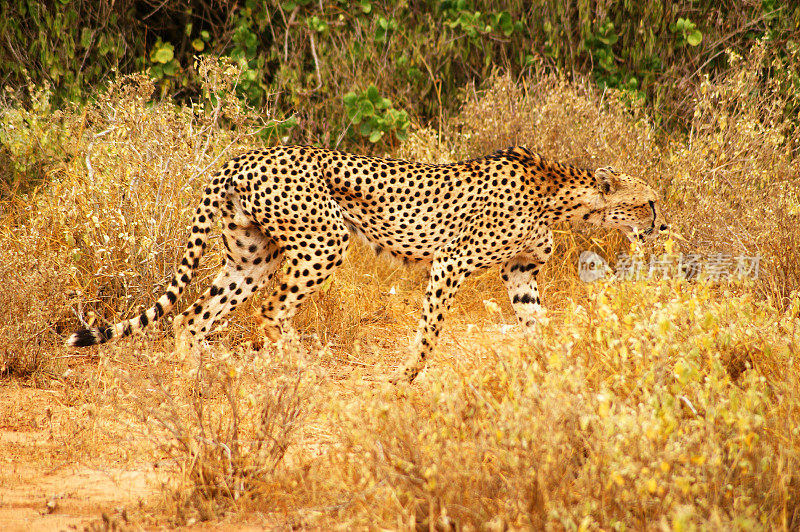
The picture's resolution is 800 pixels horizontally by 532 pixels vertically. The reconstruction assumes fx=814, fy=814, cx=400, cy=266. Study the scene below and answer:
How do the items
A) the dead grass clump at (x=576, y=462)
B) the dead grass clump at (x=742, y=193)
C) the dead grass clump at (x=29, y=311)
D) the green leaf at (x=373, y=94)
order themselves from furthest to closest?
the green leaf at (x=373, y=94) < the dead grass clump at (x=742, y=193) < the dead grass clump at (x=29, y=311) < the dead grass clump at (x=576, y=462)

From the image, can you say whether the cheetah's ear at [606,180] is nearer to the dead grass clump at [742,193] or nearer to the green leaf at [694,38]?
the dead grass clump at [742,193]

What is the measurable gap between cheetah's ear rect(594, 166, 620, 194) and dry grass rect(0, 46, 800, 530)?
2.18 feet

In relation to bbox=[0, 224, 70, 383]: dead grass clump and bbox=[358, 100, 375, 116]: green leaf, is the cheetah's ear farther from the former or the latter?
bbox=[0, 224, 70, 383]: dead grass clump

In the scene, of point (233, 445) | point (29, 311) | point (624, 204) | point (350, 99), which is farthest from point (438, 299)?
point (350, 99)

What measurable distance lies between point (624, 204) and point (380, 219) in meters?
1.39

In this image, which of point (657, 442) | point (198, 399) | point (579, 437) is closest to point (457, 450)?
point (579, 437)

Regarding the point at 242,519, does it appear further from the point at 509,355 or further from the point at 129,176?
the point at 129,176

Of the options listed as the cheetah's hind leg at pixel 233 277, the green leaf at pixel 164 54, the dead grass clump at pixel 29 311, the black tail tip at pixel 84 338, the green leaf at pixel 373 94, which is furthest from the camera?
the green leaf at pixel 164 54

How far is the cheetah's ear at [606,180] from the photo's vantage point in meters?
4.48

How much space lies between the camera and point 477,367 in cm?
333

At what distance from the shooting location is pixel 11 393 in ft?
13.1

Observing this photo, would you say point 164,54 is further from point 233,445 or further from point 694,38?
point 233,445

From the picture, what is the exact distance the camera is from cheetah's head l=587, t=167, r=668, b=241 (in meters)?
4.52

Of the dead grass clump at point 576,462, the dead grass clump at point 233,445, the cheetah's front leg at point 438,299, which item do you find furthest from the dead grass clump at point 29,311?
the dead grass clump at point 576,462
